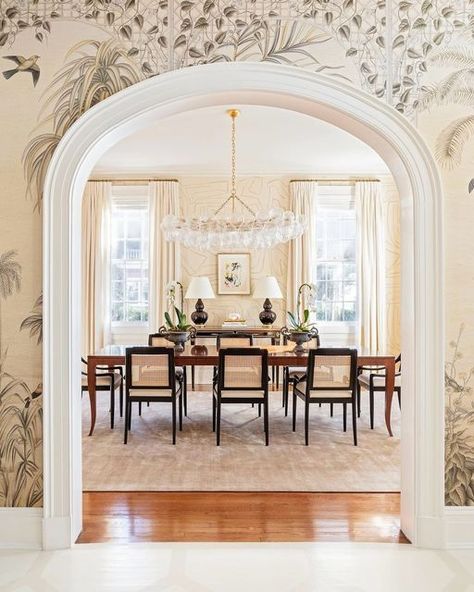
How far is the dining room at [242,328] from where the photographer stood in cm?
358

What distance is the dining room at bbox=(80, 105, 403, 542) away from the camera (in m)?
3.58

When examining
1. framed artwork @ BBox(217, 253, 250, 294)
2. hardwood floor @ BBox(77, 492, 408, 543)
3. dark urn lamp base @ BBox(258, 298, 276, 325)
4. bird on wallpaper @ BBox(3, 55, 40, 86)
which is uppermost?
bird on wallpaper @ BBox(3, 55, 40, 86)

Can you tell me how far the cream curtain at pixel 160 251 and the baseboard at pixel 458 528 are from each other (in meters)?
5.35

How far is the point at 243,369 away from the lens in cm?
439

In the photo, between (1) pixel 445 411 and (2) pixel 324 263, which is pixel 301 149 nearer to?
(2) pixel 324 263

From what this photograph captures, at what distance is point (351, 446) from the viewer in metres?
4.39

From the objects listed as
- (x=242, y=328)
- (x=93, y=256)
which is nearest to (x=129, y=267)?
(x=93, y=256)

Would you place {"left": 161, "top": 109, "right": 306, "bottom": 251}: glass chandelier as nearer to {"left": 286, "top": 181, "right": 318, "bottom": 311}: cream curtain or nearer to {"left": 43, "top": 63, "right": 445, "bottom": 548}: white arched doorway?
{"left": 286, "top": 181, "right": 318, "bottom": 311}: cream curtain

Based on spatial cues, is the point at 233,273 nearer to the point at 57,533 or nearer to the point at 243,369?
the point at 243,369

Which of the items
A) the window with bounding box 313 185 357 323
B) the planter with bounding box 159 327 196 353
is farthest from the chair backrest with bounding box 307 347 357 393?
the window with bounding box 313 185 357 323

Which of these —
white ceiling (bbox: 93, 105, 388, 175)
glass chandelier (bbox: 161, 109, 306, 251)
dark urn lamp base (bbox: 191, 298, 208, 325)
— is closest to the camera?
white ceiling (bbox: 93, 105, 388, 175)

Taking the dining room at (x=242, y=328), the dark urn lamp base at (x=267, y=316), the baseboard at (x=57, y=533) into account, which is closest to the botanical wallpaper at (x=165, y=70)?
the baseboard at (x=57, y=533)

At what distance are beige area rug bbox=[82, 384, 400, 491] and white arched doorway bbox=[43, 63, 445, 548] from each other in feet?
2.60

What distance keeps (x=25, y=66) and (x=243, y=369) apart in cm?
275
